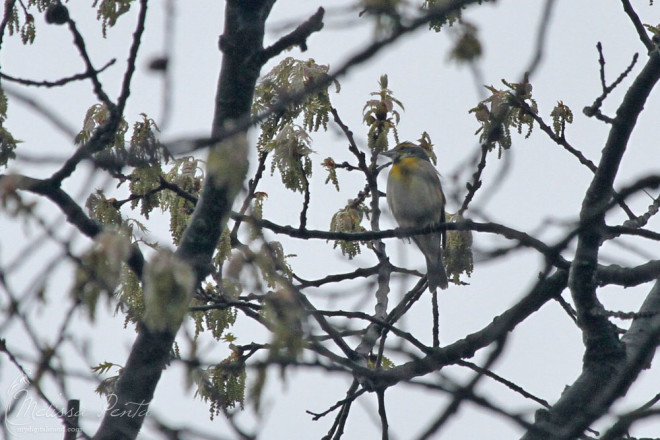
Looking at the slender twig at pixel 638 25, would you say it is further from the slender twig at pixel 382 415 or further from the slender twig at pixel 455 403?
the slender twig at pixel 455 403

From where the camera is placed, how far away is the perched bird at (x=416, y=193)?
29.2ft

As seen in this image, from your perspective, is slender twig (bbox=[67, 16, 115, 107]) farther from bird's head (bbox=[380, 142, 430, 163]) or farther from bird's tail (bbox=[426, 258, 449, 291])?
bird's head (bbox=[380, 142, 430, 163])

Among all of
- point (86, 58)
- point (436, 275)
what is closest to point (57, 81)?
point (86, 58)

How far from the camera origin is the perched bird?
8.90 metres

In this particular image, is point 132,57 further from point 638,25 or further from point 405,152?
point 405,152

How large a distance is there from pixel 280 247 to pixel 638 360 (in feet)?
15.1

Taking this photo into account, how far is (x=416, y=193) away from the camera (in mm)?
9008

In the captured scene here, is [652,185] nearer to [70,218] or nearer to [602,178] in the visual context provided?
[602,178]

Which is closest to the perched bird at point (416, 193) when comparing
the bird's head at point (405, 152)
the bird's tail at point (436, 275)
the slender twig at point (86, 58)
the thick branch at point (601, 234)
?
the bird's head at point (405, 152)

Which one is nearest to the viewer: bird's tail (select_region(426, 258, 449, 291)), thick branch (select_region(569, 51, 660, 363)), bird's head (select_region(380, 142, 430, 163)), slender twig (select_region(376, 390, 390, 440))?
thick branch (select_region(569, 51, 660, 363))

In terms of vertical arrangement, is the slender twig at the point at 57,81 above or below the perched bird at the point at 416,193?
below

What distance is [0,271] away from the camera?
2641 mm

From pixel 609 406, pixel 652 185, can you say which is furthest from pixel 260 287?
pixel 652 185

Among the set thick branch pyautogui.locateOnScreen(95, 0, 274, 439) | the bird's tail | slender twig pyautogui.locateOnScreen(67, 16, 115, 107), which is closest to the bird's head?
the bird's tail
